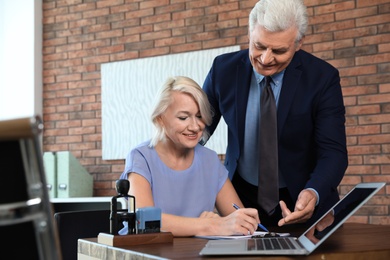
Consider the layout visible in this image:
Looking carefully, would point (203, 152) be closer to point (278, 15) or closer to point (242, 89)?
point (242, 89)

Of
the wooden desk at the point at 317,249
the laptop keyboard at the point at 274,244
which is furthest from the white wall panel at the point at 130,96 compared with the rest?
the laptop keyboard at the point at 274,244

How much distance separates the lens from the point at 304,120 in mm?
2572

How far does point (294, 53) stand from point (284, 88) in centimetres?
14

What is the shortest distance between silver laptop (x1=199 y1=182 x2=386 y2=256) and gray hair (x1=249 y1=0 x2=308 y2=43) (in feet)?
2.38

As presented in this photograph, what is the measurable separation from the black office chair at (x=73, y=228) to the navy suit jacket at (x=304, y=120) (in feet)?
1.96

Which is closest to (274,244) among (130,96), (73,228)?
(73,228)

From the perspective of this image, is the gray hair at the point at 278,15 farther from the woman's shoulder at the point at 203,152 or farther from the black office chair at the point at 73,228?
the black office chair at the point at 73,228

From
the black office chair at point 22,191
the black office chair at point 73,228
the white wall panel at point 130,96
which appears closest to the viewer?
the black office chair at point 22,191

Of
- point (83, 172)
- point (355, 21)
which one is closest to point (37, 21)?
point (83, 172)

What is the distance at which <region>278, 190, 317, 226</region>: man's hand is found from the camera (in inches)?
83.4

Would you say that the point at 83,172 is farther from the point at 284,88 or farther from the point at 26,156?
the point at 26,156

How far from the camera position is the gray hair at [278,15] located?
91.8 inches

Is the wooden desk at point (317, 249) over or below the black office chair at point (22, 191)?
below

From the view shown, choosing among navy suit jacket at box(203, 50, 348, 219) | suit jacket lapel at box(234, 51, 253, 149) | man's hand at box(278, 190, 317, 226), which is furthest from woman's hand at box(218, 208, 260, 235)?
suit jacket lapel at box(234, 51, 253, 149)
